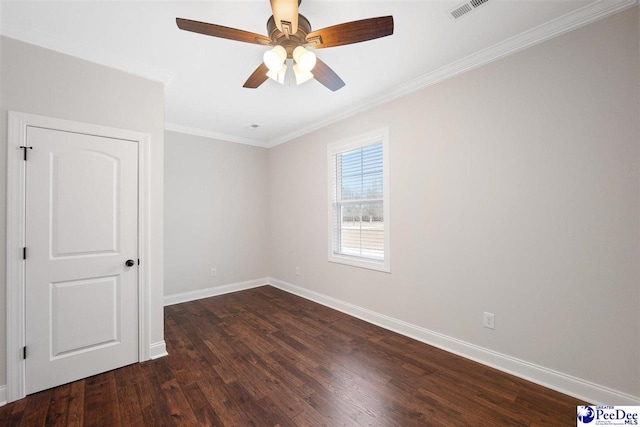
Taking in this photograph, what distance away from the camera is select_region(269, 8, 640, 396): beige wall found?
1.79 m

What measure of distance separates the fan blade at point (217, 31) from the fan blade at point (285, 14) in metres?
0.19

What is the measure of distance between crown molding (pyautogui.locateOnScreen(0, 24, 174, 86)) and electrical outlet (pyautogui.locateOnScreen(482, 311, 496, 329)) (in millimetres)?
3668

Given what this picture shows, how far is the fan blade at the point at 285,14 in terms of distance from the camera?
4.69 feet

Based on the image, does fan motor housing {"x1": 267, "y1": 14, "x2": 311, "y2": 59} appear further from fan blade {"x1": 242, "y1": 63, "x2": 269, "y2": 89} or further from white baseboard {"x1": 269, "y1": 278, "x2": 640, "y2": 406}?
white baseboard {"x1": 269, "y1": 278, "x2": 640, "y2": 406}

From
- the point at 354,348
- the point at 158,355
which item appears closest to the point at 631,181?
the point at 354,348

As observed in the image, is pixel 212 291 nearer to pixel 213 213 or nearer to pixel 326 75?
pixel 213 213

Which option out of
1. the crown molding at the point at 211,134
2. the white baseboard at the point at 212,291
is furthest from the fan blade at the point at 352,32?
the white baseboard at the point at 212,291

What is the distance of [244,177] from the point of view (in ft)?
15.9

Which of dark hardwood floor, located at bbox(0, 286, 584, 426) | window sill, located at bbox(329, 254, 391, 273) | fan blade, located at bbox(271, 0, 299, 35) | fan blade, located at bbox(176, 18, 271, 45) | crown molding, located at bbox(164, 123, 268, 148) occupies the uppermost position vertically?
crown molding, located at bbox(164, 123, 268, 148)

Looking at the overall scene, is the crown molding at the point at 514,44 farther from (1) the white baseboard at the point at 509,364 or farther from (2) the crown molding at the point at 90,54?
(1) the white baseboard at the point at 509,364

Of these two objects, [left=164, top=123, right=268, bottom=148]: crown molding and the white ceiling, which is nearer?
the white ceiling

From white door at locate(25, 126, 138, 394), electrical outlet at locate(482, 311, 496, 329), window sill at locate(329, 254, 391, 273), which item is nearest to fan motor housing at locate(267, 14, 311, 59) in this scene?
white door at locate(25, 126, 138, 394)

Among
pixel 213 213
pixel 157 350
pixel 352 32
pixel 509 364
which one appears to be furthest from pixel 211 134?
pixel 509 364

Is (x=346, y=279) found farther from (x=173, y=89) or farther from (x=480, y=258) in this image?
(x=173, y=89)
